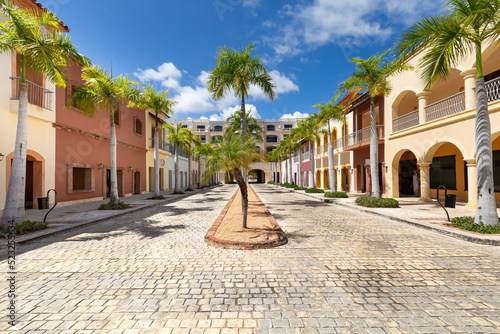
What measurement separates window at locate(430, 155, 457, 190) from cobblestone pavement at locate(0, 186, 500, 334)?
13.2 metres

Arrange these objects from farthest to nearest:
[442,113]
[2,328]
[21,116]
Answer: [442,113] < [21,116] < [2,328]

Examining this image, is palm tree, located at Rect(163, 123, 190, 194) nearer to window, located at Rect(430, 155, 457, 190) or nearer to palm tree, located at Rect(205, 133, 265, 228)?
palm tree, located at Rect(205, 133, 265, 228)

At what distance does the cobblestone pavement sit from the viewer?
2.92 meters

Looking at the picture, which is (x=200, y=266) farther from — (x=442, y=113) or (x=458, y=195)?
(x=458, y=195)

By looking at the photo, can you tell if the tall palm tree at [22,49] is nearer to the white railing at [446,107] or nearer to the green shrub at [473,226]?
the green shrub at [473,226]

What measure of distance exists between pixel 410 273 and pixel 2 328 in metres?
Answer: 6.14

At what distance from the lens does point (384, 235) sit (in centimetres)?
727

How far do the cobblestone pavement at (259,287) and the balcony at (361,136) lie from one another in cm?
1388

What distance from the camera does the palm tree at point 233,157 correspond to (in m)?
7.24

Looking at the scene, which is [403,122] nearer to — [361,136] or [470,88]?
[361,136]

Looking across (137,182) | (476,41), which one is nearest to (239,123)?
(137,182)

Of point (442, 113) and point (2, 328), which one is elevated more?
point (442, 113)

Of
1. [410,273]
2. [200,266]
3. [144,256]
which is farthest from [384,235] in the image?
[144,256]

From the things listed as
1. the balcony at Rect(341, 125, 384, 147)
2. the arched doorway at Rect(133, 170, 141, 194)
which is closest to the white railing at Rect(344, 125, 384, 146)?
the balcony at Rect(341, 125, 384, 147)
